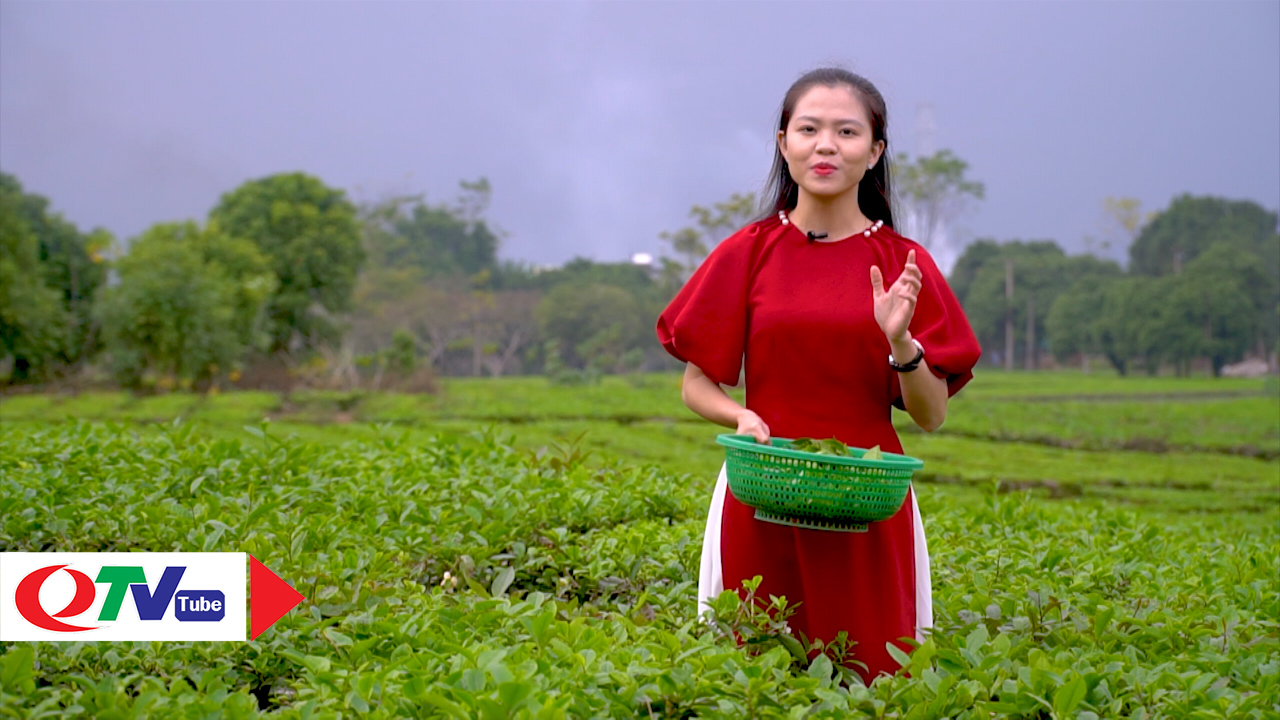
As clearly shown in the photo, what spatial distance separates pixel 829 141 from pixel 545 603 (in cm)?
92

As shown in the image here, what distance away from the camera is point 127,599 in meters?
1.83

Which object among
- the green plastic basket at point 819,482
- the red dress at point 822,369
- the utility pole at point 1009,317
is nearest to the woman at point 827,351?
the red dress at point 822,369

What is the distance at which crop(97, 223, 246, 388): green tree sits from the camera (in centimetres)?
1326

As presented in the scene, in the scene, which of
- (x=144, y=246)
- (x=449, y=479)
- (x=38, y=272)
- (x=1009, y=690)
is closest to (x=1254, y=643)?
(x=1009, y=690)

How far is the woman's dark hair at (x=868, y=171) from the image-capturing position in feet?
5.97

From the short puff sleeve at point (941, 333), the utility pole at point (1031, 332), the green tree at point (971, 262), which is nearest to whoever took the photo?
the short puff sleeve at point (941, 333)

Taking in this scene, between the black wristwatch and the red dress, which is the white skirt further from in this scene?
the black wristwatch

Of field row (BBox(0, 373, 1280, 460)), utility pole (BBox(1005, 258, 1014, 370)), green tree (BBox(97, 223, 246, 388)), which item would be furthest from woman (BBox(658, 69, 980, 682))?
utility pole (BBox(1005, 258, 1014, 370))

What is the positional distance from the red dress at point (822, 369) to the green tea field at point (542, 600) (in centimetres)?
8

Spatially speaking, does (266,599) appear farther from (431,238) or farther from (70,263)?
(431,238)

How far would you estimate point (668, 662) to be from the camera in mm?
1582

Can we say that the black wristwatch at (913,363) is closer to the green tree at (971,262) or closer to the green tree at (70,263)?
the green tree at (70,263)

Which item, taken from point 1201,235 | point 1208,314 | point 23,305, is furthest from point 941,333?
point 1201,235

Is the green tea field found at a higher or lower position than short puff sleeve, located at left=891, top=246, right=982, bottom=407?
lower
